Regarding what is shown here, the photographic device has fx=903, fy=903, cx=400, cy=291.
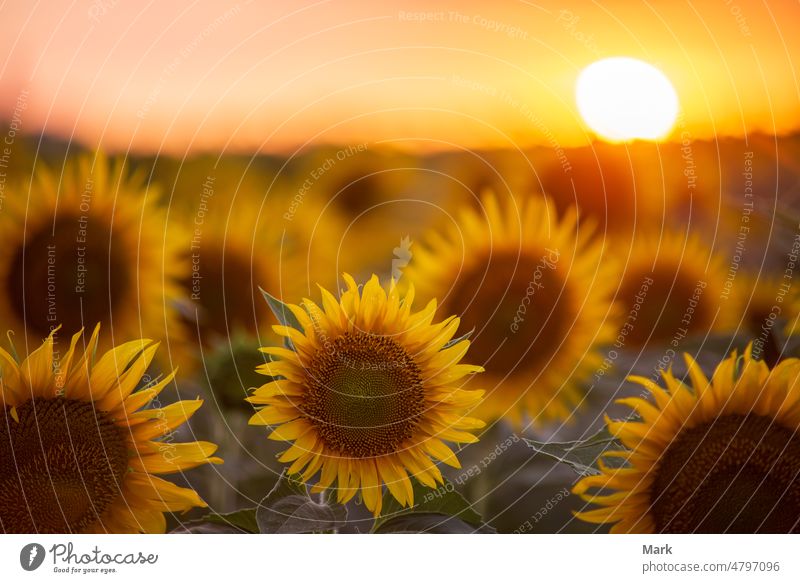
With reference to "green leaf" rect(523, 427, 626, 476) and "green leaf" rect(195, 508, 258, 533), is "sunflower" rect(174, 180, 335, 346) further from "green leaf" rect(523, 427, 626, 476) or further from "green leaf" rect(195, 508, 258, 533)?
"green leaf" rect(523, 427, 626, 476)

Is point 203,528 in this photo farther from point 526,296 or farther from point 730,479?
point 730,479

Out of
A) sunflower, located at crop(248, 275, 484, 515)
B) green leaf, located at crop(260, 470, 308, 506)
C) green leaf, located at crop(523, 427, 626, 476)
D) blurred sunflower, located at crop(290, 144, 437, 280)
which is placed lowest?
green leaf, located at crop(260, 470, 308, 506)

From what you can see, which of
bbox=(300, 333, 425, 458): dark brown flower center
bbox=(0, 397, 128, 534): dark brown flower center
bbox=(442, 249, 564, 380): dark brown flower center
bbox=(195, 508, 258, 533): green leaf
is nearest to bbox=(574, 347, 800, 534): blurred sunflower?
bbox=(442, 249, 564, 380): dark brown flower center

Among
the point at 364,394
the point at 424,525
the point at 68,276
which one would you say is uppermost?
the point at 68,276

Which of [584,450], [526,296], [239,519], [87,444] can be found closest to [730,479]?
[584,450]
